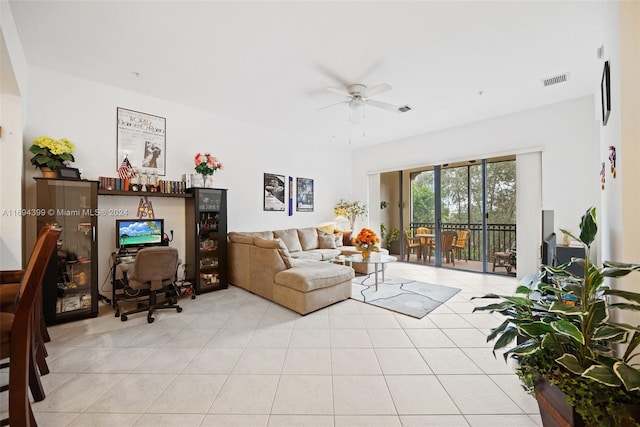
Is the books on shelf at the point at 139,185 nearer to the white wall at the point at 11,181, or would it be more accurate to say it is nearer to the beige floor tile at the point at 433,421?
the white wall at the point at 11,181

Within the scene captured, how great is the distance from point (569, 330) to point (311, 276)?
237 cm

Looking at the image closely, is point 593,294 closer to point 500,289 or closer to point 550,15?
point 550,15

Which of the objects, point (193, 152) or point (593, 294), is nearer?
point (593, 294)

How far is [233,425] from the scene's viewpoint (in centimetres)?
145

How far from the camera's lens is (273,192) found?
533 centimetres

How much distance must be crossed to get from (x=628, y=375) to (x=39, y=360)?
341cm

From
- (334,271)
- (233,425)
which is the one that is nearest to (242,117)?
(334,271)

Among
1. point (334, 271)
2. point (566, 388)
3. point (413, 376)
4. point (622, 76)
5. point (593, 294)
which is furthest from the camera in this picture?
point (334, 271)

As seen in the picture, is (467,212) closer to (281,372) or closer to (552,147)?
(552,147)

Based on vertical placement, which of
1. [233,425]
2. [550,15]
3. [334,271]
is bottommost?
[233,425]

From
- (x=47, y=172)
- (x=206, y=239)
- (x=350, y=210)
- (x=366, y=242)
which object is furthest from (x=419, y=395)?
(x=350, y=210)

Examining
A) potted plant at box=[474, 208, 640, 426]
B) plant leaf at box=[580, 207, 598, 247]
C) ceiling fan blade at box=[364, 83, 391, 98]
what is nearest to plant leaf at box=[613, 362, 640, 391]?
potted plant at box=[474, 208, 640, 426]

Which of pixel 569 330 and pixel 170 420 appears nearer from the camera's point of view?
pixel 569 330

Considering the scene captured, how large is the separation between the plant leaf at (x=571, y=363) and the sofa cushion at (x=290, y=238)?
14.1 ft
